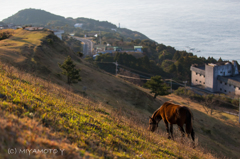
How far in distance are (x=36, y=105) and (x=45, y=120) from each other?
1.43m

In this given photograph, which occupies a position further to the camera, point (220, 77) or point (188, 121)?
point (220, 77)

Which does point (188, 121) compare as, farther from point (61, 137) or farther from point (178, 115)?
point (61, 137)

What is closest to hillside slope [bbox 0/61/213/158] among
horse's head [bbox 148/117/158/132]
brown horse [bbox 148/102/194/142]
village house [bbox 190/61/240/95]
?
brown horse [bbox 148/102/194/142]

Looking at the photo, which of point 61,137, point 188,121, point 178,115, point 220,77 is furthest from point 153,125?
point 220,77

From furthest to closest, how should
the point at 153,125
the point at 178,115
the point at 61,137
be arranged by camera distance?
the point at 153,125
the point at 178,115
the point at 61,137

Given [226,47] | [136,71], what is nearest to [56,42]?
[136,71]

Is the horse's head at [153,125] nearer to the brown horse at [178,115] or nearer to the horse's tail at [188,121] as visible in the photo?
the brown horse at [178,115]

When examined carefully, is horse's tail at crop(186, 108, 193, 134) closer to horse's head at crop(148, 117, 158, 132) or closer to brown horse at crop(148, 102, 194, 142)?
brown horse at crop(148, 102, 194, 142)

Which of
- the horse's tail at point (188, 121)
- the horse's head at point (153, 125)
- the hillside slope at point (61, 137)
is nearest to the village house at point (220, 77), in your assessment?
the horse's tail at point (188, 121)

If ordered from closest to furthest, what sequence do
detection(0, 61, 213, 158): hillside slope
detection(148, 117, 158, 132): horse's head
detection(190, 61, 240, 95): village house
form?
detection(0, 61, 213, 158): hillside slope < detection(148, 117, 158, 132): horse's head < detection(190, 61, 240, 95): village house

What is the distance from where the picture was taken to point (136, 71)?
64812mm

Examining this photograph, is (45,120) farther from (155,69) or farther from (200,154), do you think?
(155,69)

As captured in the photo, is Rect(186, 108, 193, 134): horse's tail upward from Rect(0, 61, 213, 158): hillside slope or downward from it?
downward

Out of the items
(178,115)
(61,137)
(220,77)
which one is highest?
(61,137)
